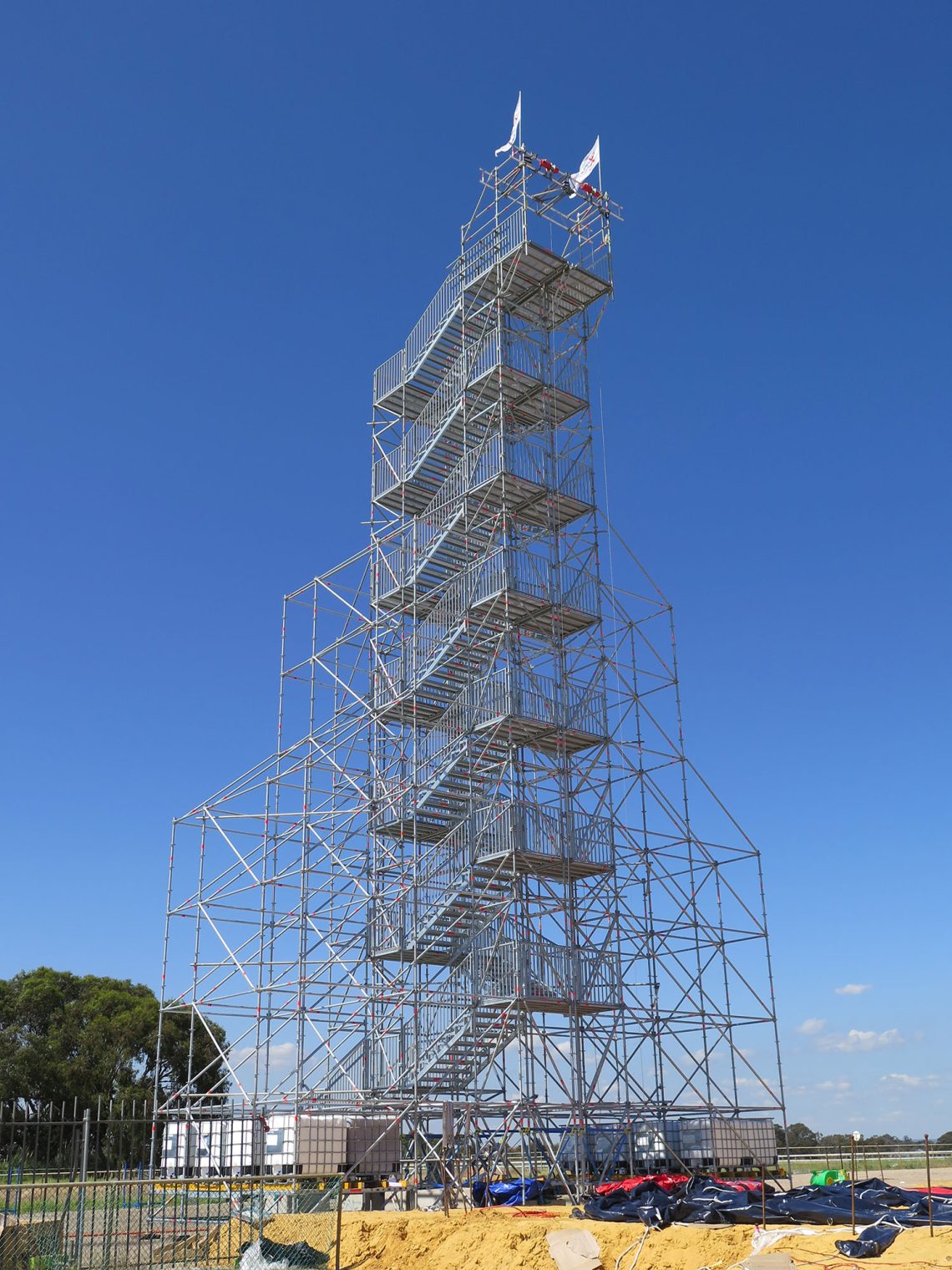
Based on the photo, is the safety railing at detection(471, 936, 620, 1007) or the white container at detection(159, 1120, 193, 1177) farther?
the white container at detection(159, 1120, 193, 1177)

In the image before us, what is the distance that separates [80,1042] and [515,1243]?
36288 millimetres

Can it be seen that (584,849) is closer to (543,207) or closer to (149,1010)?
(543,207)

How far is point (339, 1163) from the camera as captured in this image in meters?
26.6

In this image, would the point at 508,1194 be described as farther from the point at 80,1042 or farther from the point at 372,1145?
the point at 80,1042

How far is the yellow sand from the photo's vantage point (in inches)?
630

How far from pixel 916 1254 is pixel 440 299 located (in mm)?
26069

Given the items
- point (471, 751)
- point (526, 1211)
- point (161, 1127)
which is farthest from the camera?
point (161, 1127)

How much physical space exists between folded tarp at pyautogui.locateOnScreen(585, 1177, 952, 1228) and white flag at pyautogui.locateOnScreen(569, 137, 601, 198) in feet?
80.8

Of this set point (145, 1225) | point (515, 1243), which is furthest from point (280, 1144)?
point (515, 1243)

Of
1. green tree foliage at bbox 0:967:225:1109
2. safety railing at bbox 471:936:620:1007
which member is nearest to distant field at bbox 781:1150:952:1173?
safety railing at bbox 471:936:620:1007

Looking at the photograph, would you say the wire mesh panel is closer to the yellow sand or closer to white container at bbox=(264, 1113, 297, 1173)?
the yellow sand

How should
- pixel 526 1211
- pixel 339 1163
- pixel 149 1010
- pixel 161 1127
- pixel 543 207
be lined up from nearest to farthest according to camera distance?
1. pixel 526 1211
2. pixel 339 1163
3. pixel 543 207
4. pixel 161 1127
5. pixel 149 1010

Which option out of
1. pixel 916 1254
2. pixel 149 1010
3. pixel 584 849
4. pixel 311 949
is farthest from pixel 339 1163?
pixel 149 1010

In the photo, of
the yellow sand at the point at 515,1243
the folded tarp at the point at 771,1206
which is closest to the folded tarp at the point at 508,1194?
the yellow sand at the point at 515,1243
